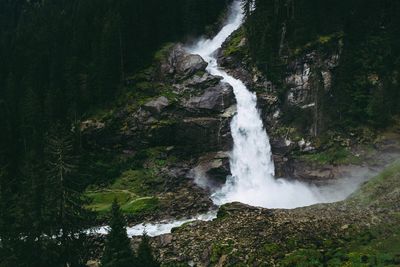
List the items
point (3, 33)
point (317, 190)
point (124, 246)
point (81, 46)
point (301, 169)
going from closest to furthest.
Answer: point (124, 246) < point (317, 190) < point (301, 169) < point (81, 46) < point (3, 33)

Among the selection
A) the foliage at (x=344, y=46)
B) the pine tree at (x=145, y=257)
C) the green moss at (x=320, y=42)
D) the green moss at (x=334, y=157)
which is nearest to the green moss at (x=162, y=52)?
the foliage at (x=344, y=46)

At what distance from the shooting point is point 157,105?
200 ft

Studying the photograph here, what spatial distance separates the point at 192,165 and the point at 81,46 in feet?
94.2

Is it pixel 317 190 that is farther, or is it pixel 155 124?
pixel 155 124

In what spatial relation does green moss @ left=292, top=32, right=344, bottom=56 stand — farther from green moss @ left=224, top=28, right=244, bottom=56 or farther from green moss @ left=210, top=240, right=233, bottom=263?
green moss @ left=210, top=240, right=233, bottom=263

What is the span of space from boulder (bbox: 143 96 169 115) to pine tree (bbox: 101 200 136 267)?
1241 inches

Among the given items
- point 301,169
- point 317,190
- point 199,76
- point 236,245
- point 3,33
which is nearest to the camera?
point 236,245

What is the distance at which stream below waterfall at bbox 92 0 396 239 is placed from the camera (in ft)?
156

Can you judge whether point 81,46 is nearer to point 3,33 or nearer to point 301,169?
point 301,169

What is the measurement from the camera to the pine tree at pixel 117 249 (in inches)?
1102

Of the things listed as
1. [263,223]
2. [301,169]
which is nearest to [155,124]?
[301,169]

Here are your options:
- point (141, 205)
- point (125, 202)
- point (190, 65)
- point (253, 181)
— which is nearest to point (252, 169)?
point (253, 181)

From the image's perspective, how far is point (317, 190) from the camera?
50438mm

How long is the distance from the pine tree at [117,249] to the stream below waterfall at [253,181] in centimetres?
1341
